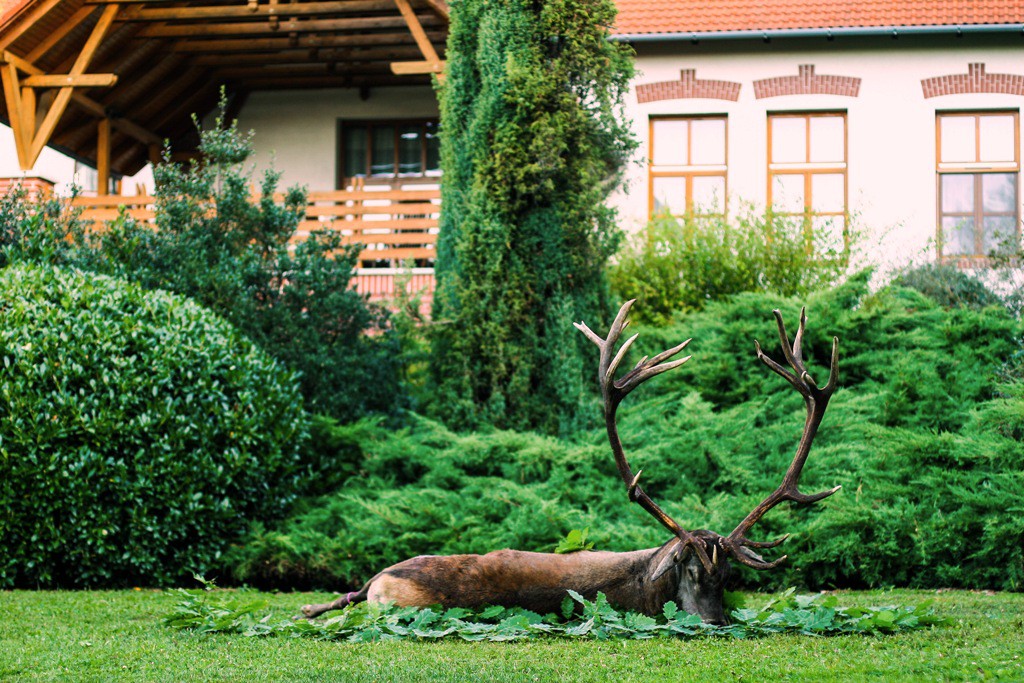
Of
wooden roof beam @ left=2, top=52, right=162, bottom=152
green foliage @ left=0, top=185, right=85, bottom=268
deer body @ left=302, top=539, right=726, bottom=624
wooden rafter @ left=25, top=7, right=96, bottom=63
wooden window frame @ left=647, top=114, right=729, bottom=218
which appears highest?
wooden rafter @ left=25, top=7, right=96, bottom=63

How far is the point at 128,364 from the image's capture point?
8.45 metres

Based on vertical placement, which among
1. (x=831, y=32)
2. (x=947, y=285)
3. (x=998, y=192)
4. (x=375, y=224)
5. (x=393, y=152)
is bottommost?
(x=947, y=285)

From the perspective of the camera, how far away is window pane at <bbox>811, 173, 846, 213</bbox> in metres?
17.5

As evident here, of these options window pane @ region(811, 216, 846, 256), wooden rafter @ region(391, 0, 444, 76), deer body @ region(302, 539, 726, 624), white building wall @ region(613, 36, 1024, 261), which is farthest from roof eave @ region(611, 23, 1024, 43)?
deer body @ region(302, 539, 726, 624)

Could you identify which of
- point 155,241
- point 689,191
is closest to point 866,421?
point 155,241

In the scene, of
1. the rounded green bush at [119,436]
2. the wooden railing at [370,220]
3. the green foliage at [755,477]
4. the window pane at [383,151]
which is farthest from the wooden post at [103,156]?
the green foliage at [755,477]

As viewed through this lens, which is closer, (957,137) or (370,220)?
(370,220)

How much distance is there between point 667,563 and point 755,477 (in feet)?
11.5

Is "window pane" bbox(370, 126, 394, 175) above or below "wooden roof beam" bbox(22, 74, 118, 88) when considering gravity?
below

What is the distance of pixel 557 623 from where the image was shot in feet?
19.0

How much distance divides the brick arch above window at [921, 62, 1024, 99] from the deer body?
13.9 meters

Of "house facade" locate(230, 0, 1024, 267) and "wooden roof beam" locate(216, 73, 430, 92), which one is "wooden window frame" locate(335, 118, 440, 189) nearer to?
"wooden roof beam" locate(216, 73, 430, 92)

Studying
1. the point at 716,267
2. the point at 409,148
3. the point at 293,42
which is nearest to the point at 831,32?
the point at 716,267

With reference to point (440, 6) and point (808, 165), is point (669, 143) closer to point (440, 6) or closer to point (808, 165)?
point (808, 165)
